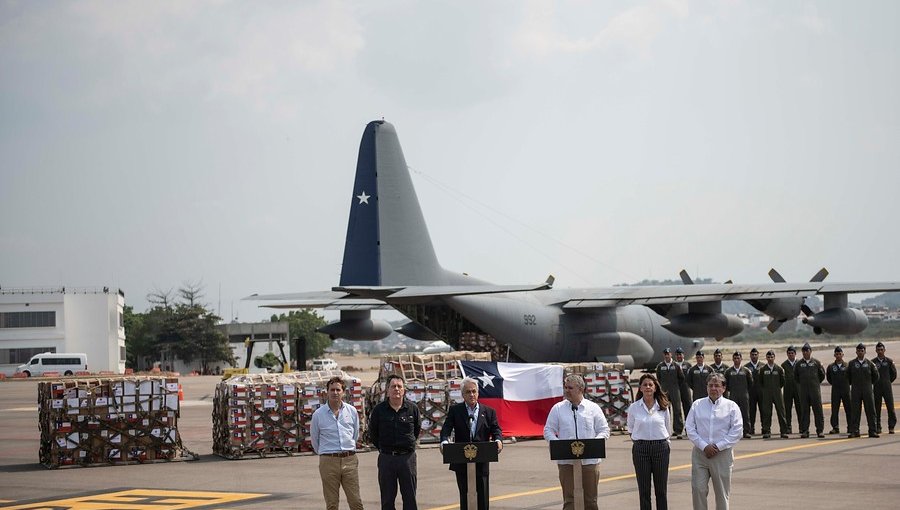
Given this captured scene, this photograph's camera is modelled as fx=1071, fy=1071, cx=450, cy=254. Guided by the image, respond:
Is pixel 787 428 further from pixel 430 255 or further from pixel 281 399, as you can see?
pixel 430 255

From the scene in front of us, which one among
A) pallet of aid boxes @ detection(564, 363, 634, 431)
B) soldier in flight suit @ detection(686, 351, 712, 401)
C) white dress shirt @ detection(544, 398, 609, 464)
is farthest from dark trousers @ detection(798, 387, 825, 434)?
white dress shirt @ detection(544, 398, 609, 464)

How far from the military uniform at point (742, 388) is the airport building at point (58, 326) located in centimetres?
6609

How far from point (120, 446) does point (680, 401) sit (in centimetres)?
1027

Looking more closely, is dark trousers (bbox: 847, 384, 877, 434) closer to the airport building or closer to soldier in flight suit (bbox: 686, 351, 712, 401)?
soldier in flight suit (bbox: 686, 351, 712, 401)

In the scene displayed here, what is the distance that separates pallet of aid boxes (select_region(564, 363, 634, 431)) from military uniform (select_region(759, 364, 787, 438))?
2.75 metres

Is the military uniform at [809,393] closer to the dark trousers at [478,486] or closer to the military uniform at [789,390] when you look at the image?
the military uniform at [789,390]

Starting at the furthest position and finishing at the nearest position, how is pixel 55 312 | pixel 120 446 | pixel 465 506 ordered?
pixel 55 312, pixel 120 446, pixel 465 506

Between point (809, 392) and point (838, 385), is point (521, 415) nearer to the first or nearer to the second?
point (809, 392)

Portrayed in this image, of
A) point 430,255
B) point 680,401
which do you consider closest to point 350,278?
point 430,255

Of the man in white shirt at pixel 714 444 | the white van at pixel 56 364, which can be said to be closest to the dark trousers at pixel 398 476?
the man in white shirt at pixel 714 444

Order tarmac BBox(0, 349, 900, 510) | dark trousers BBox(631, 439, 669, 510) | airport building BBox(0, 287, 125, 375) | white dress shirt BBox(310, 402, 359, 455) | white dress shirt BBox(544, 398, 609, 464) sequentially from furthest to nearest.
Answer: airport building BBox(0, 287, 125, 375) → tarmac BBox(0, 349, 900, 510) → white dress shirt BBox(310, 402, 359, 455) → dark trousers BBox(631, 439, 669, 510) → white dress shirt BBox(544, 398, 609, 464)

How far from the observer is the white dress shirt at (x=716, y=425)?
9.98 m

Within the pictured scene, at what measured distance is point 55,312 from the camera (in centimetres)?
7988

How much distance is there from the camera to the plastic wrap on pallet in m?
17.8
